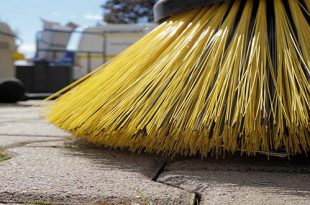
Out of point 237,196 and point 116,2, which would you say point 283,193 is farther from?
point 116,2

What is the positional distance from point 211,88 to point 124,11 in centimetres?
2044

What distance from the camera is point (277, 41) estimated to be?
1.00m

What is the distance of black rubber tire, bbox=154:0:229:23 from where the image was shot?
114 cm

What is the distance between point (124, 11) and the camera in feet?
68.6

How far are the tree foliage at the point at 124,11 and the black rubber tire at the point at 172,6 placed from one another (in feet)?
63.0

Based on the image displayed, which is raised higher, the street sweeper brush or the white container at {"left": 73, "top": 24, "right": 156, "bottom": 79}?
the white container at {"left": 73, "top": 24, "right": 156, "bottom": 79}

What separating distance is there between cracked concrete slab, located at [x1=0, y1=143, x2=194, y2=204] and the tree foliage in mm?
19524

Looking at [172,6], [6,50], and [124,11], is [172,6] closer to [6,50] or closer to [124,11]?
[6,50]

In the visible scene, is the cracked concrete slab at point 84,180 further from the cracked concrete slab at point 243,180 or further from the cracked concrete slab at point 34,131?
the cracked concrete slab at point 34,131

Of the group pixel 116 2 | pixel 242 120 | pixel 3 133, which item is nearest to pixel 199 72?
pixel 242 120

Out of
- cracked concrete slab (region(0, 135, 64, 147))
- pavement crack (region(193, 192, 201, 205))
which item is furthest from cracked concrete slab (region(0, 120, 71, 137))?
pavement crack (region(193, 192, 201, 205))

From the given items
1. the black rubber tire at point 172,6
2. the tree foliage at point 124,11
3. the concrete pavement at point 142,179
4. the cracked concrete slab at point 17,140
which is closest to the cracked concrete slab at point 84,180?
the concrete pavement at point 142,179

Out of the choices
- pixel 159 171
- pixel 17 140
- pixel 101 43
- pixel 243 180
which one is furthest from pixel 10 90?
pixel 101 43

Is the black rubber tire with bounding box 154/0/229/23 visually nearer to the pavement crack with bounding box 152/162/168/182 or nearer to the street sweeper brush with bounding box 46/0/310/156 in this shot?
the street sweeper brush with bounding box 46/0/310/156
